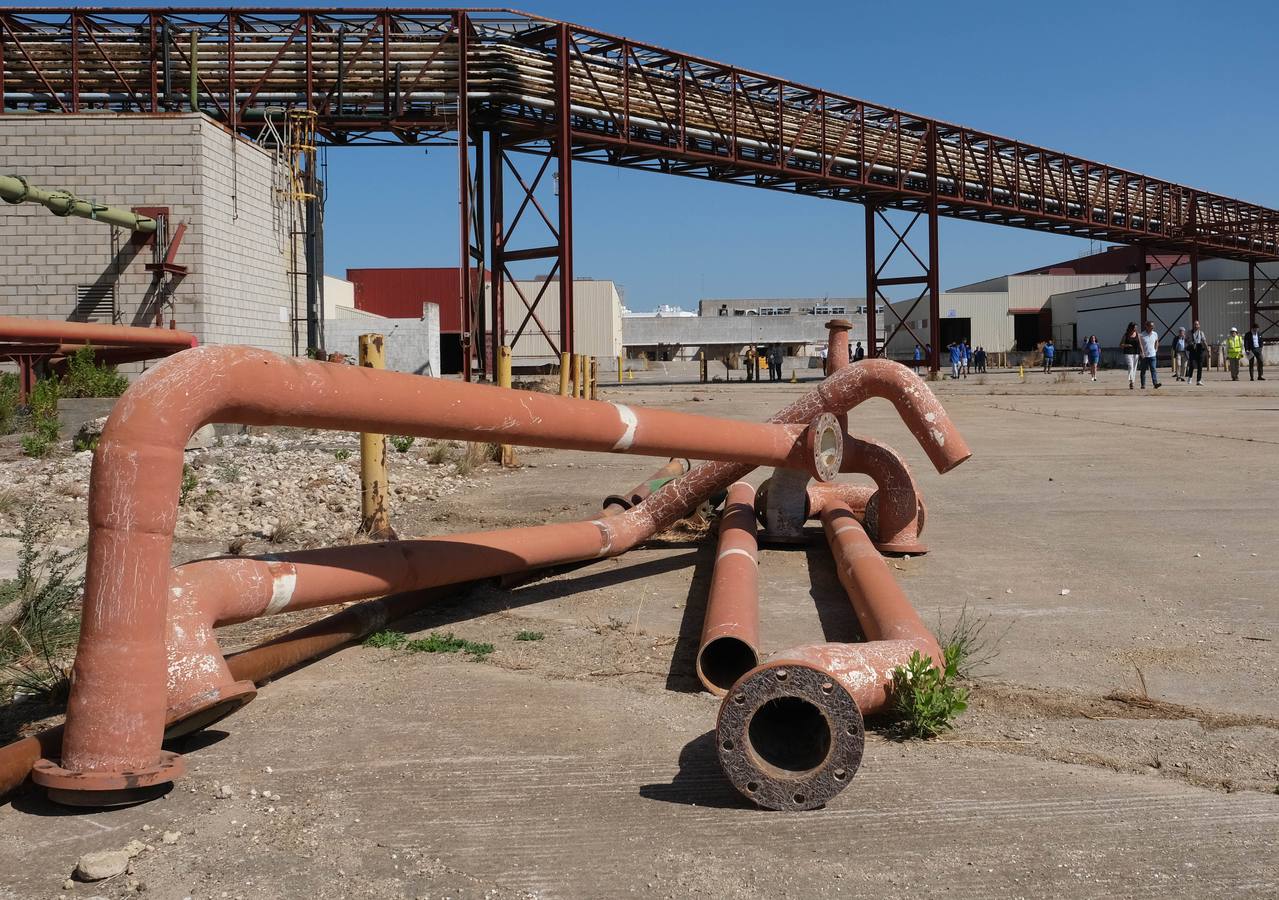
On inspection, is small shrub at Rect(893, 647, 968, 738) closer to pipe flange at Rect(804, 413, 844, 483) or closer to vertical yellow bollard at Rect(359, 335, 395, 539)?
pipe flange at Rect(804, 413, 844, 483)

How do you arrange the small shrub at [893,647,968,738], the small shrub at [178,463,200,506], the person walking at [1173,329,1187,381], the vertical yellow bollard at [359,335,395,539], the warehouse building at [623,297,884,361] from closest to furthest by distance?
the small shrub at [893,647,968,738]
the vertical yellow bollard at [359,335,395,539]
the small shrub at [178,463,200,506]
the person walking at [1173,329,1187,381]
the warehouse building at [623,297,884,361]

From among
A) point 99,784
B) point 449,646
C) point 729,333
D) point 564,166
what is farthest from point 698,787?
point 729,333

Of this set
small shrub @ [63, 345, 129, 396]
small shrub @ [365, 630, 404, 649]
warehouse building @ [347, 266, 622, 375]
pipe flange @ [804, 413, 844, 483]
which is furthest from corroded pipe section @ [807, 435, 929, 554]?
warehouse building @ [347, 266, 622, 375]

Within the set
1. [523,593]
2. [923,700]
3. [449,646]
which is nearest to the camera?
[923,700]

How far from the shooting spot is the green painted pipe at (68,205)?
1474 cm

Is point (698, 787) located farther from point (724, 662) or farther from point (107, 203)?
point (107, 203)

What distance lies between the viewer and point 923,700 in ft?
10.2

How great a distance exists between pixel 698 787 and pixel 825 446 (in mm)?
3101

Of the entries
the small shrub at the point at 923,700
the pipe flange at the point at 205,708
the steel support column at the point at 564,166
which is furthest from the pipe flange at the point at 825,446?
the steel support column at the point at 564,166

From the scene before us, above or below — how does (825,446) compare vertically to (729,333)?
below

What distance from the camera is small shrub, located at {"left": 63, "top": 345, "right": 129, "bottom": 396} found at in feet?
38.8

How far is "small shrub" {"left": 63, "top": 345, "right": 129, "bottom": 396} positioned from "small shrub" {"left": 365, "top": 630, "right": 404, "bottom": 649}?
9.13m

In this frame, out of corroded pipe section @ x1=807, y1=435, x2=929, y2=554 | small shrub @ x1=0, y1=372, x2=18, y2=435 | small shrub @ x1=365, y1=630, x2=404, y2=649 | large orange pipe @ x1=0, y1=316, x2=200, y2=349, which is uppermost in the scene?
large orange pipe @ x1=0, y1=316, x2=200, y2=349

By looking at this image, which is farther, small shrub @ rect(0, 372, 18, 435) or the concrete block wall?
the concrete block wall
